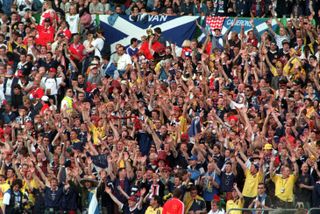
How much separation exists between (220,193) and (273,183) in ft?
4.02

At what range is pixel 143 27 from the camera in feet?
138


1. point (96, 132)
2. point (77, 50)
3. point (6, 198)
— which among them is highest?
point (77, 50)

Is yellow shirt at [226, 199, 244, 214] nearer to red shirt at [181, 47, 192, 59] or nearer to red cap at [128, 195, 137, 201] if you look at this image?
red cap at [128, 195, 137, 201]

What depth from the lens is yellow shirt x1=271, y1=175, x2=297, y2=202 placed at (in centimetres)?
3367

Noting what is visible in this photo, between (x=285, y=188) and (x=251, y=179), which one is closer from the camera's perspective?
(x=285, y=188)

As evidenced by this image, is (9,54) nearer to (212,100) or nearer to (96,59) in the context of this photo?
(96,59)

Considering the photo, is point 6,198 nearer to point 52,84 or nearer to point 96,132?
point 96,132

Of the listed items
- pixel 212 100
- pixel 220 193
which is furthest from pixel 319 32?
pixel 220 193

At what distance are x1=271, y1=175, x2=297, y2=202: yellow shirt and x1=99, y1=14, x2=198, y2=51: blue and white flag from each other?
853 cm

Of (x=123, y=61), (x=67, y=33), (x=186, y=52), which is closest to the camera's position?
(x=186, y=52)

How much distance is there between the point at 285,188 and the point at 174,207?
243 centimetres

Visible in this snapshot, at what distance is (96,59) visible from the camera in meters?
40.2

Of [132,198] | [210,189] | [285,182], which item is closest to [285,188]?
[285,182]

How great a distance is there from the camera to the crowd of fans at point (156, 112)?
113 feet
